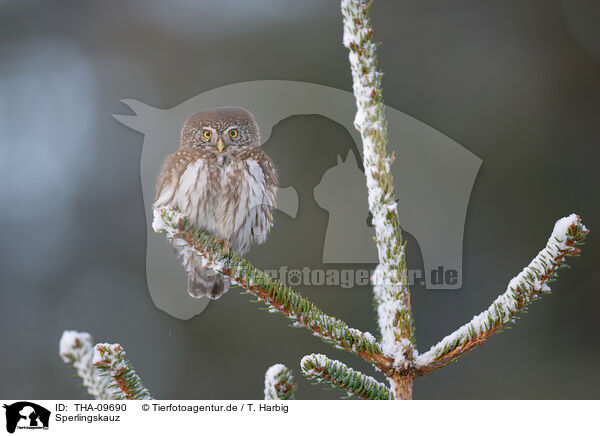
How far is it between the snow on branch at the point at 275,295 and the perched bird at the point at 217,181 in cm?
25

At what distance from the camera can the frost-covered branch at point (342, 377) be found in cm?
47

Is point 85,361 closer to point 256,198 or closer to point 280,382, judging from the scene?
point 280,382

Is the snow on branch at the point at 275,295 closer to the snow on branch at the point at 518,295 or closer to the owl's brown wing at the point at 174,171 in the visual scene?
the snow on branch at the point at 518,295

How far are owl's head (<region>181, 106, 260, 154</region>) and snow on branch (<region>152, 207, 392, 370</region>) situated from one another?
32 cm

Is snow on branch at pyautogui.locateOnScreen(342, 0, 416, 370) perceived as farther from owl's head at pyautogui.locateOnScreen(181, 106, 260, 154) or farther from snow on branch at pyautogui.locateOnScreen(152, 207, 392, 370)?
owl's head at pyautogui.locateOnScreen(181, 106, 260, 154)

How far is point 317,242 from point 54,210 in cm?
100

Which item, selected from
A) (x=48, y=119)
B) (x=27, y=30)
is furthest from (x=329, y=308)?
(x=27, y=30)

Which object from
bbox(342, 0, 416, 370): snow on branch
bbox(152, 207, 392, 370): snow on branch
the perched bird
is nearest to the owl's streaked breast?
the perched bird

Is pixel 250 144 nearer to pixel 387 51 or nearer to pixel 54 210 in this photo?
pixel 387 51

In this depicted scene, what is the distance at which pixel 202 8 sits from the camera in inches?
63.7

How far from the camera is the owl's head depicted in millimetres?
907

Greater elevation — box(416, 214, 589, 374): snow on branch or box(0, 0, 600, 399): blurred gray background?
box(0, 0, 600, 399): blurred gray background

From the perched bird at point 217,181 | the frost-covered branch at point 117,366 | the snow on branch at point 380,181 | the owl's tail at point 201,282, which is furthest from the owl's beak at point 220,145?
the frost-covered branch at point 117,366

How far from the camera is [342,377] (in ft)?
1.60
